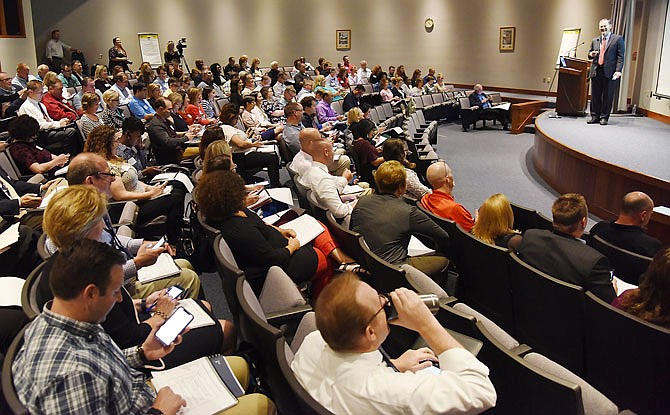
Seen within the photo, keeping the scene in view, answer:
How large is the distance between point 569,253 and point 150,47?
16525mm

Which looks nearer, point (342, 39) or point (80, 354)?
point (80, 354)

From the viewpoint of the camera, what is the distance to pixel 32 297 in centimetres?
217

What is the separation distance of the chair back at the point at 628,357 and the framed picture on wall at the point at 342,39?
17.6 m

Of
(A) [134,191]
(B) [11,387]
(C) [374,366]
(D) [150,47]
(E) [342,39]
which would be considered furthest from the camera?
(E) [342,39]

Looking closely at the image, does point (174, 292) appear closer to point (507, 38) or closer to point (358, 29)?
point (507, 38)

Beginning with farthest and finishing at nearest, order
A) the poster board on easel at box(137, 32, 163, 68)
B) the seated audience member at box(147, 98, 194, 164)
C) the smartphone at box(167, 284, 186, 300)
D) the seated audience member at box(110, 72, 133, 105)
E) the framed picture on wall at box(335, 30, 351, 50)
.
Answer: the framed picture on wall at box(335, 30, 351, 50)
the poster board on easel at box(137, 32, 163, 68)
the seated audience member at box(110, 72, 133, 105)
the seated audience member at box(147, 98, 194, 164)
the smartphone at box(167, 284, 186, 300)

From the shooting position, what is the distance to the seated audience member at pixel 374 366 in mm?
1512

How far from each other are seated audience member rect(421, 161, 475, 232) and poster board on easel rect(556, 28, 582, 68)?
455 inches

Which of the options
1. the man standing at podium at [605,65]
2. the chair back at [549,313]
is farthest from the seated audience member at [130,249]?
the man standing at podium at [605,65]

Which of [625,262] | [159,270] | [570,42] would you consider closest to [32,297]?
[159,270]

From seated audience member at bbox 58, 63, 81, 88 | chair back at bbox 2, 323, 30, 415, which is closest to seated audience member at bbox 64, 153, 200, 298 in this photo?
chair back at bbox 2, 323, 30, 415

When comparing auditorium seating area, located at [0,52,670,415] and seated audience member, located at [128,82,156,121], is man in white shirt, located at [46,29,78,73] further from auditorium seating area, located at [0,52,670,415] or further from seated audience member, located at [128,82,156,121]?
auditorium seating area, located at [0,52,670,415]

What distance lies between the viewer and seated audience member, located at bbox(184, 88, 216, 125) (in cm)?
801

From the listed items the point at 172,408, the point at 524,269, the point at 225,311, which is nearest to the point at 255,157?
the point at 225,311
